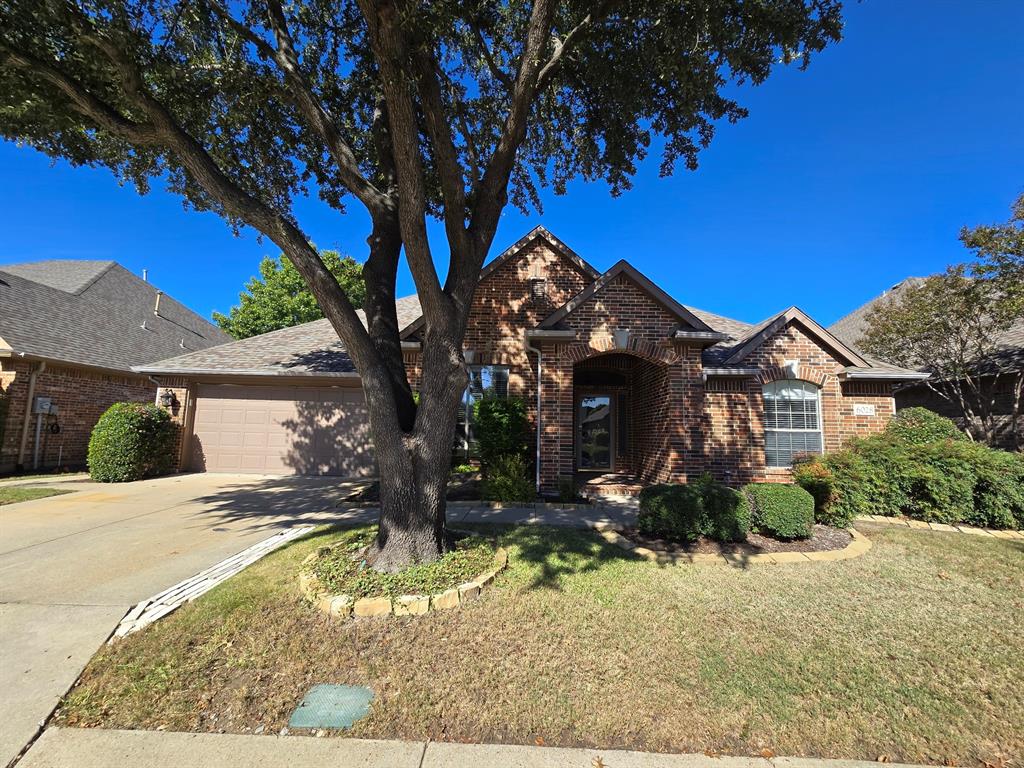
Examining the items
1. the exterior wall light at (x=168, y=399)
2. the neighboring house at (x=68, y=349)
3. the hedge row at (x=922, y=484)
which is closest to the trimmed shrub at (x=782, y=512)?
the hedge row at (x=922, y=484)

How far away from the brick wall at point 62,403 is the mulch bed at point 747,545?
16105 mm

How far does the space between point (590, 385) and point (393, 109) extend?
963 centimetres

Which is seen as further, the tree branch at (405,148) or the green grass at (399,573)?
the green grass at (399,573)

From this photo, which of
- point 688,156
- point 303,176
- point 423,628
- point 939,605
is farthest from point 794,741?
point 303,176

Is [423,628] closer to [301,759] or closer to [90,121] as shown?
[301,759]

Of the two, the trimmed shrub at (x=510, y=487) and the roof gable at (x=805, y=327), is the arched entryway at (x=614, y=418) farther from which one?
the trimmed shrub at (x=510, y=487)

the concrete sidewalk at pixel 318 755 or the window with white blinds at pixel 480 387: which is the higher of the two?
the window with white blinds at pixel 480 387

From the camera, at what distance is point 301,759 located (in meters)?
2.40

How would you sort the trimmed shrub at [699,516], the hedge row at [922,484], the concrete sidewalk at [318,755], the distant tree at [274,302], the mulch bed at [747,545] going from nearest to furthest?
the concrete sidewalk at [318,755]
the mulch bed at [747,545]
the trimmed shrub at [699,516]
the hedge row at [922,484]
the distant tree at [274,302]

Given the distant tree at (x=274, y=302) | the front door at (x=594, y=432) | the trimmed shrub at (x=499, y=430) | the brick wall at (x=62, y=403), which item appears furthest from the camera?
the distant tree at (x=274, y=302)

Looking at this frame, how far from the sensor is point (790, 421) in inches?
421

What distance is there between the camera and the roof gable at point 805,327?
34.3 ft

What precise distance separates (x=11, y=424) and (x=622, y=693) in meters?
16.7

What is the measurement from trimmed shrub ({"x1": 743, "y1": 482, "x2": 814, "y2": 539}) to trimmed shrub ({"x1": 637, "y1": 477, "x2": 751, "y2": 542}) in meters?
0.26
